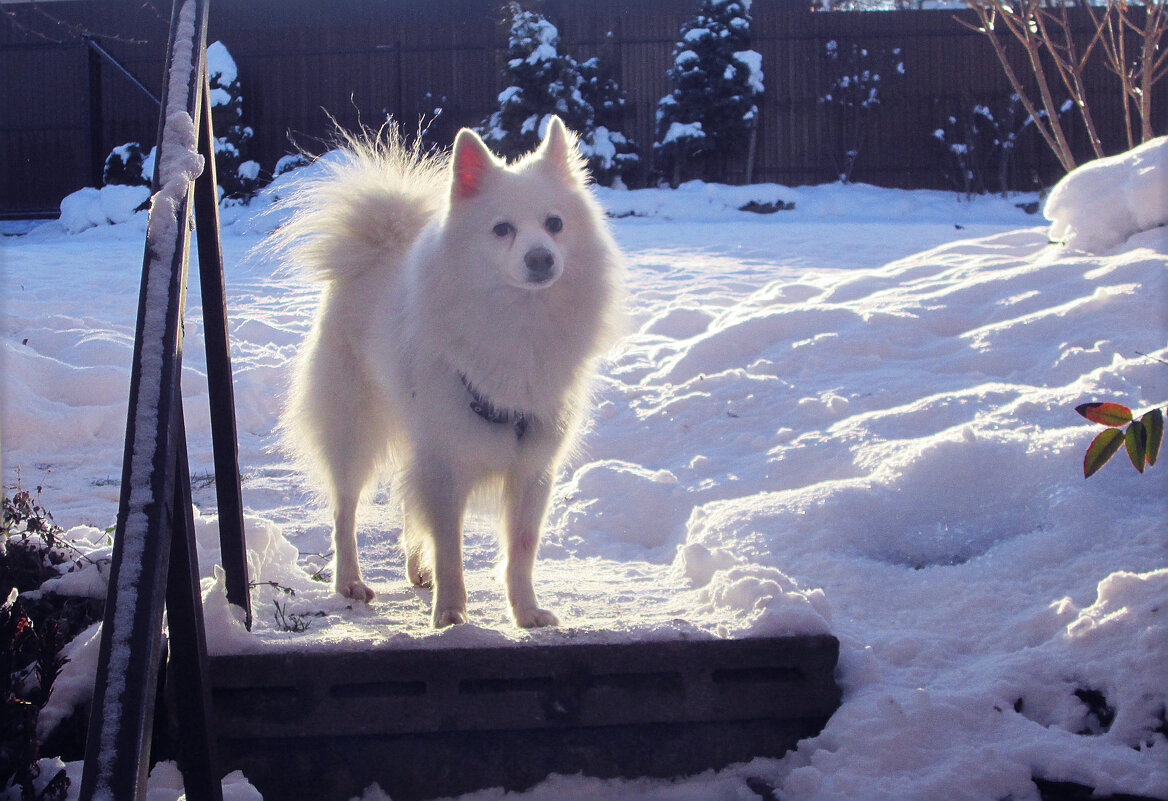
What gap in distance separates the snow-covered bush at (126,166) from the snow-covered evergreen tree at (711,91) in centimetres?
729

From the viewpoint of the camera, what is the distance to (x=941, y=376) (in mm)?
4293

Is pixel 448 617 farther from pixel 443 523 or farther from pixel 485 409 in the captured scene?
pixel 485 409

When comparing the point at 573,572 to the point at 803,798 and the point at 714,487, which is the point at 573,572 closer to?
the point at 714,487

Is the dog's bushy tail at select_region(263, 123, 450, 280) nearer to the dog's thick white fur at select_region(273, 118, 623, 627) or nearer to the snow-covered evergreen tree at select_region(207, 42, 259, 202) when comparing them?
the dog's thick white fur at select_region(273, 118, 623, 627)

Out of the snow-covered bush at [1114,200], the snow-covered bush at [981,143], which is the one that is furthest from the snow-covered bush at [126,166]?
the snow-covered bush at [981,143]

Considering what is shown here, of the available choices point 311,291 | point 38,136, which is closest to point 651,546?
point 311,291

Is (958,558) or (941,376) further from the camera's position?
(941,376)

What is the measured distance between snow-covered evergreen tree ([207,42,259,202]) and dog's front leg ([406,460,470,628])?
11.1 meters

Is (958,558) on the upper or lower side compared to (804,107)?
lower

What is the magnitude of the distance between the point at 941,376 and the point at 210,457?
3628 millimetres

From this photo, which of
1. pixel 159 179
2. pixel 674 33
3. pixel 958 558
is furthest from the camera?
pixel 674 33

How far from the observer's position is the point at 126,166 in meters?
12.4

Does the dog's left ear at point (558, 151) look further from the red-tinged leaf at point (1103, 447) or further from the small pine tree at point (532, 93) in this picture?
the small pine tree at point (532, 93)

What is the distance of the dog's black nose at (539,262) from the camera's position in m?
2.54
